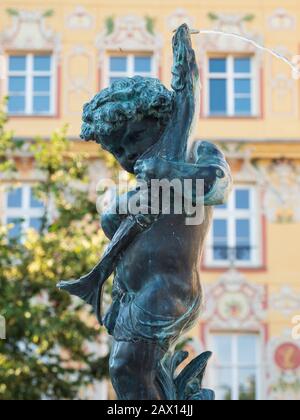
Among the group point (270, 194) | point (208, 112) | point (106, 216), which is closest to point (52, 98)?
point (208, 112)

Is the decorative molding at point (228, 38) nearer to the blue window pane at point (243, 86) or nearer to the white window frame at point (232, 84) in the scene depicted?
the white window frame at point (232, 84)

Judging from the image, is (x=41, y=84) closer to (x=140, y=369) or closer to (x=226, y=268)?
(x=226, y=268)

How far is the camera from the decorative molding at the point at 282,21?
21.3m

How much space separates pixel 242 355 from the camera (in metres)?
20.0

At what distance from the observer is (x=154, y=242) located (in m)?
4.26

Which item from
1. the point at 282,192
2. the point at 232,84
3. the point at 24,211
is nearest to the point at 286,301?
the point at 282,192

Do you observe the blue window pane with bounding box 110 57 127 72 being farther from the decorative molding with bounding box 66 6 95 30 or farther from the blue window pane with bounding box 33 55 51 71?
A: the blue window pane with bounding box 33 55 51 71

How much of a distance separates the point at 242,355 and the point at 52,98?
5855mm

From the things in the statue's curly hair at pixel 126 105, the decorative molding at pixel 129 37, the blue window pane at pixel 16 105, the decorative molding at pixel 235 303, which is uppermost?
the decorative molding at pixel 129 37

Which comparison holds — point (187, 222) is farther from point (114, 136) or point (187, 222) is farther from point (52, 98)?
point (52, 98)

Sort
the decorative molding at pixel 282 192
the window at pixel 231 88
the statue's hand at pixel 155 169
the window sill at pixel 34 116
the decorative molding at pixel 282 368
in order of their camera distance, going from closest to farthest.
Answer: the statue's hand at pixel 155 169 < the decorative molding at pixel 282 368 < the decorative molding at pixel 282 192 < the window sill at pixel 34 116 < the window at pixel 231 88

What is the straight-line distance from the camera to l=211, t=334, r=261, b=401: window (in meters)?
19.7

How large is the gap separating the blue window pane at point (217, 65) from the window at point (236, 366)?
16.4ft

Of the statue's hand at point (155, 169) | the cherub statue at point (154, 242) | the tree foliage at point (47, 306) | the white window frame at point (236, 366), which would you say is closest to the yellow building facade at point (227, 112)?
the white window frame at point (236, 366)
